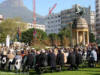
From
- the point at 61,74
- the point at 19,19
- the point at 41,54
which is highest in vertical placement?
the point at 19,19

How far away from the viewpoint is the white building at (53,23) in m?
162

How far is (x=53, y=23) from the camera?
6619 inches

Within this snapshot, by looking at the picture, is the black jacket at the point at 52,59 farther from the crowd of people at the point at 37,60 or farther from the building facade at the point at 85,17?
the building facade at the point at 85,17

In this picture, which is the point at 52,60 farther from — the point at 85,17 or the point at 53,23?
the point at 53,23

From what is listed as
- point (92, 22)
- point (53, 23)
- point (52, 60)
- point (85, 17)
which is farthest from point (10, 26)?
point (52, 60)

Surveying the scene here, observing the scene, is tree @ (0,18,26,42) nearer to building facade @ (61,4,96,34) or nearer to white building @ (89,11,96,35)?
building facade @ (61,4,96,34)

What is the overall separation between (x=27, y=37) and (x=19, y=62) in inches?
2907

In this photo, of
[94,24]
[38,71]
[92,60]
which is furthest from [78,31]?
[94,24]

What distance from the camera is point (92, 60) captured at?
1959 cm

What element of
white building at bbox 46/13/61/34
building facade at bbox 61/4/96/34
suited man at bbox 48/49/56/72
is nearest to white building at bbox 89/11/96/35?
building facade at bbox 61/4/96/34

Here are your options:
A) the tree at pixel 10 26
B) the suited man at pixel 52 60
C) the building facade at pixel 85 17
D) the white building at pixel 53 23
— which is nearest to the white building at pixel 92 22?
the building facade at pixel 85 17

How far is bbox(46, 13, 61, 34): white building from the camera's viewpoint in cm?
16150

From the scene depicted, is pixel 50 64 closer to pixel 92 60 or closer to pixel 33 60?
pixel 33 60

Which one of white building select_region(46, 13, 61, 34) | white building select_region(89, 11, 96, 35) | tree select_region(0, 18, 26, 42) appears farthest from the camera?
white building select_region(46, 13, 61, 34)
